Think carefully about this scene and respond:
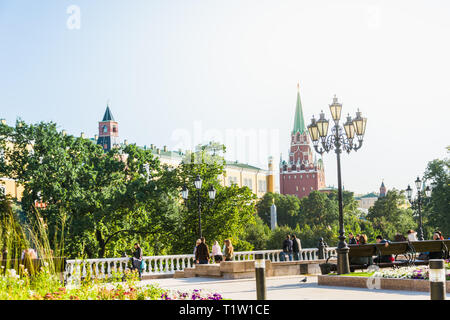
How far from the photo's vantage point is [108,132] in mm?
132875

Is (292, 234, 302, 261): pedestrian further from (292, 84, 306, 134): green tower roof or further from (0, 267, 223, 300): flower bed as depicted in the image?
(292, 84, 306, 134): green tower roof

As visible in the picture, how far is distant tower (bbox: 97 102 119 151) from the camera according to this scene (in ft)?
433

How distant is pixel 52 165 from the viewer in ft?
125

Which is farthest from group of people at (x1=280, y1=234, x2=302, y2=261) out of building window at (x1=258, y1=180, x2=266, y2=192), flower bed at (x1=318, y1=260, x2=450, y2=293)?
building window at (x1=258, y1=180, x2=266, y2=192)

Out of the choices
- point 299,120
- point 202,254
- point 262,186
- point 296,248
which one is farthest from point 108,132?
point 202,254

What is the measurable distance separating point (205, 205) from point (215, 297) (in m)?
33.2

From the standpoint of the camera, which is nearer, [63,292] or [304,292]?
[63,292]

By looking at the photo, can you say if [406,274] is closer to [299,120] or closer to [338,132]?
[338,132]

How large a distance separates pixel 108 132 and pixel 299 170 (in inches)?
2609

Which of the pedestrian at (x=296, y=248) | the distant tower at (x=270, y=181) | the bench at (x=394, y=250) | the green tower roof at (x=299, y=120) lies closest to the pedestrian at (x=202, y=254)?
the pedestrian at (x=296, y=248)

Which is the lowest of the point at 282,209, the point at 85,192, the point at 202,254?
the point at 202,254
